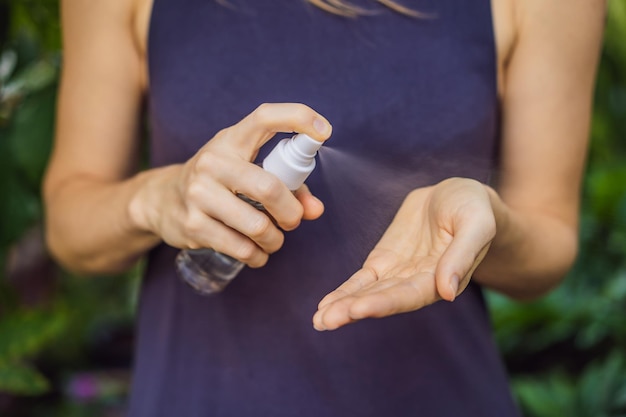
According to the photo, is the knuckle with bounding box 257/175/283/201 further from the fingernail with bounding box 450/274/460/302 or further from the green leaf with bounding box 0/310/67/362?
the green leaf with bounding box 0/310/67/362

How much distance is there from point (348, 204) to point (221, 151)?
26 centimetres

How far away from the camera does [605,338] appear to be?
259 cm

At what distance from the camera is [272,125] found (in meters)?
0.68

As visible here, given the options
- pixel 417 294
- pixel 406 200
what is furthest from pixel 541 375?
pixel 417 294

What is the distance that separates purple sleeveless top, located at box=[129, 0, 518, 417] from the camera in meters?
0.94

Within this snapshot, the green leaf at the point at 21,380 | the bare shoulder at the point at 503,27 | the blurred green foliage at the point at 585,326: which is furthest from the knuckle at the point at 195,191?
the blurred green foliage at the point at 585,326

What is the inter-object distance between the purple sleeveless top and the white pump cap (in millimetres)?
178

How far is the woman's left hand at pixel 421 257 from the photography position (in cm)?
64

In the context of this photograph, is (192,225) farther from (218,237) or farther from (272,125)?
(272,125)

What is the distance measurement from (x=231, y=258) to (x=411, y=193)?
223 millimetres

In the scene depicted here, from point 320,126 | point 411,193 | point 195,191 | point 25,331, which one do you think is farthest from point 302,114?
point 25,331

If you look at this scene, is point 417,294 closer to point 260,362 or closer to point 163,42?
point 260,362

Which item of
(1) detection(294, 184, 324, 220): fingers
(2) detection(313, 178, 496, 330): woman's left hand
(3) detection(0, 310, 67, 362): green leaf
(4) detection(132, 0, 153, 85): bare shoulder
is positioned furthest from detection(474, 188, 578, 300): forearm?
(3) detection(0, 310, 67, 362): green leaf

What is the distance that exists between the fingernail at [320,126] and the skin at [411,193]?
98 millimetres
